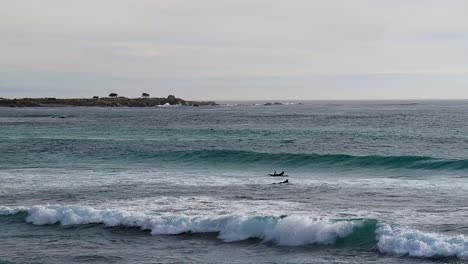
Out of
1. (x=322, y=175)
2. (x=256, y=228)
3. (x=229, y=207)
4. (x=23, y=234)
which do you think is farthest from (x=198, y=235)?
(x=322, y=175)

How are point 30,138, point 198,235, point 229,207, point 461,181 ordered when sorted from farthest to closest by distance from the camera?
point 30,138
point 461,181
point 229,207
point 198,235

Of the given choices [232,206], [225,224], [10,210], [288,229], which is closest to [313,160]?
[232,206]

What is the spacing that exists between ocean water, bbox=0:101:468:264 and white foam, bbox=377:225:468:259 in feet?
0.10

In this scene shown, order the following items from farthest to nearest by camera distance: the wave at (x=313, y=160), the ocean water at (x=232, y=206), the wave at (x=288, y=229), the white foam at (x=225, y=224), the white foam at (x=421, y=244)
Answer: the wave at (x=313, y=160) < the white foam at (x=225, y=224) < the ocean water at (x=232, y=206) < the wave at (x=288, y=229) < the white foam at (x=421, y=244)

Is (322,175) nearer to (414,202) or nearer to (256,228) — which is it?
(414,202)

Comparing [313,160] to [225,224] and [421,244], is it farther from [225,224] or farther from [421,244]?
[421,244]

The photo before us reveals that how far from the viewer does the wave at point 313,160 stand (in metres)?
37.8

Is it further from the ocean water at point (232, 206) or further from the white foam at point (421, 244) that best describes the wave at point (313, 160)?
the white foam at point (421, 244)

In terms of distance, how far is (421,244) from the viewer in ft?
58.9

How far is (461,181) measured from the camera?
31438 millimetres

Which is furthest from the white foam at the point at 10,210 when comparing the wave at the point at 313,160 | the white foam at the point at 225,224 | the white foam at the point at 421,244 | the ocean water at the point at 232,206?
the wave at the point at 313,160

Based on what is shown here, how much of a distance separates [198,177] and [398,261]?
716 inches

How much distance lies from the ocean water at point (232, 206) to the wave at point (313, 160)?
0.07 meters

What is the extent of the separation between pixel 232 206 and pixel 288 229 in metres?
4.60
